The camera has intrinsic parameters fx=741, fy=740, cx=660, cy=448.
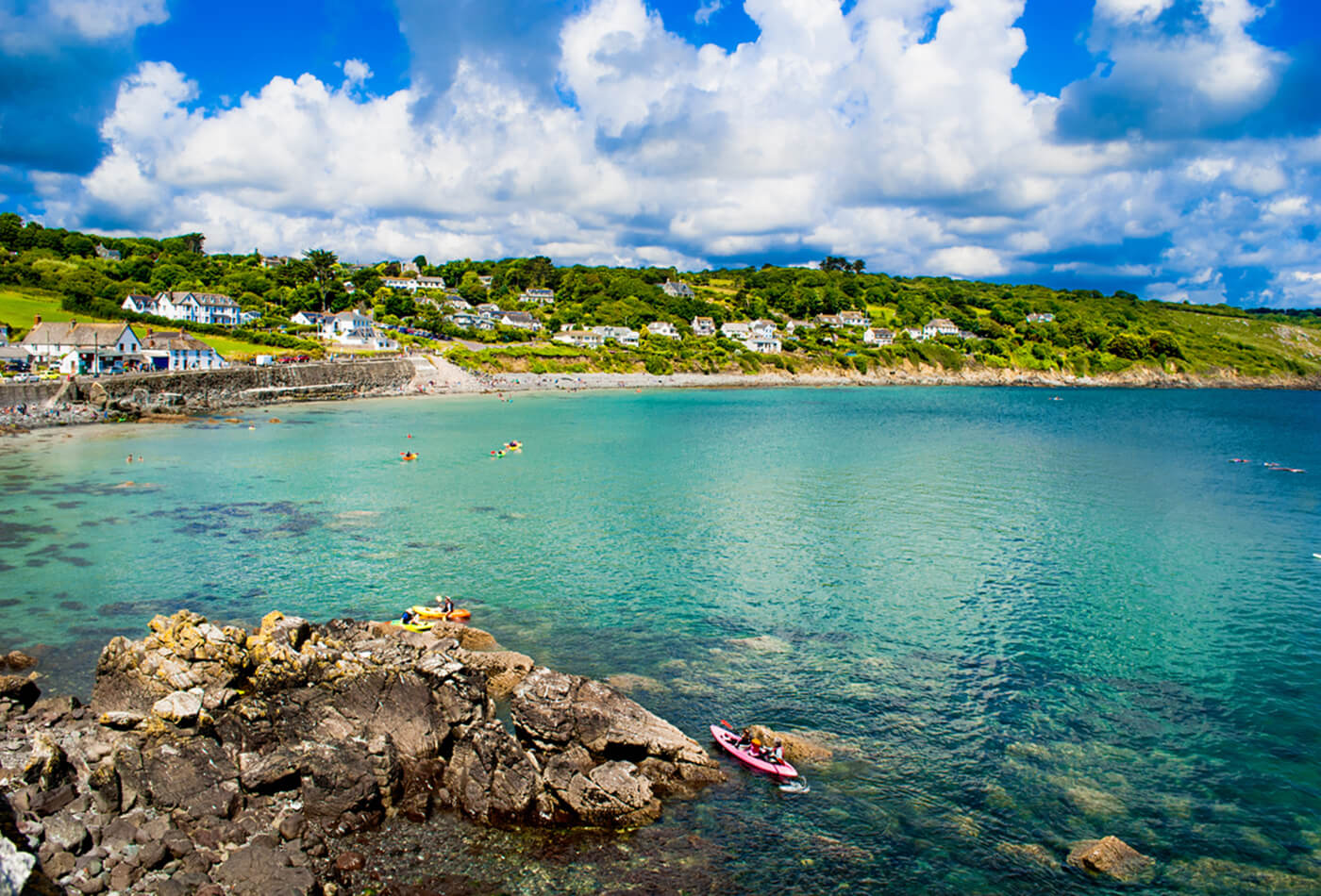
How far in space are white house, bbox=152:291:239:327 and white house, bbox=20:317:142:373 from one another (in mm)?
35728

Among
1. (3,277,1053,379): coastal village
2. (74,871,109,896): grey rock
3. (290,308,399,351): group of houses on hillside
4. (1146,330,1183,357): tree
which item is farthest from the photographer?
(1146,330,1183,357): tree

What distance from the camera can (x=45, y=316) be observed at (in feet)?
347

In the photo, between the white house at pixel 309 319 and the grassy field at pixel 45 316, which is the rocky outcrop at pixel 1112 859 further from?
the white house at pixel 309 319

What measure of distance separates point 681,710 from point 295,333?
132 m

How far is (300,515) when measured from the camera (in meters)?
38.7

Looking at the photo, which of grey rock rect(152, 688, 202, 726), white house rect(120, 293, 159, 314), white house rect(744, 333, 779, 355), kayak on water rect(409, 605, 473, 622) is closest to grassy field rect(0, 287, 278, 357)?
white house rect(120, 293, 159, 314)

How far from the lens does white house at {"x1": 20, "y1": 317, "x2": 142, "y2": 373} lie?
83812mm

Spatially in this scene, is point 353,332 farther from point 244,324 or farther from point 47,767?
point 47,767

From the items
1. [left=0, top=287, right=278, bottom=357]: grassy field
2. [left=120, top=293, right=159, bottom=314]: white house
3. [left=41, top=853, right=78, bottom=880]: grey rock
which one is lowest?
[left=41, top=853, right=78, bottom=880]: grey rock

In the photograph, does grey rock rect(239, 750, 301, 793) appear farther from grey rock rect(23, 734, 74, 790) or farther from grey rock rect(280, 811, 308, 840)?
grey rock rect(23, 734, 74, 790)

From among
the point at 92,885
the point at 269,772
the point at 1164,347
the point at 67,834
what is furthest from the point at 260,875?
the point at 1164,347

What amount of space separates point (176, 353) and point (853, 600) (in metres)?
97.6

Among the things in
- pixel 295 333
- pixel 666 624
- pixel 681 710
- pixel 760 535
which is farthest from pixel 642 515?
pixel 295 333

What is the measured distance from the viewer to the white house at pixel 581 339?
16275 centimetres
